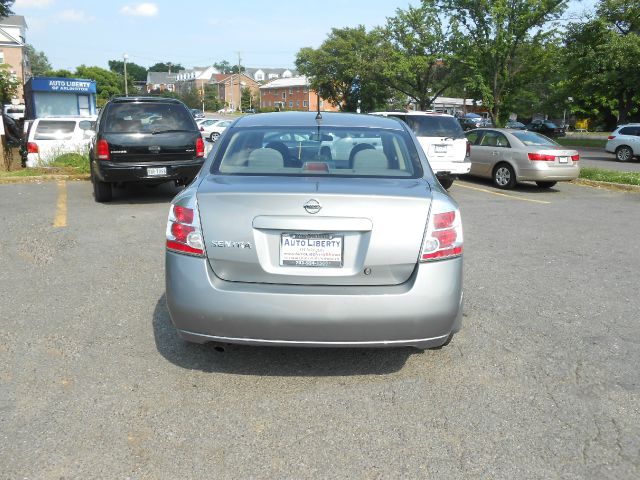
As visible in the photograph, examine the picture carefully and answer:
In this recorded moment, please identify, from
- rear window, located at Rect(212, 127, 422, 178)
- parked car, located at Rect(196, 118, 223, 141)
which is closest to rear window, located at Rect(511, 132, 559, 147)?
rear window, located at Rect(212, 127, 422, 178)

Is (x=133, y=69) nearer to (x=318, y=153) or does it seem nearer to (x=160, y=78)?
(x=160, y=78)

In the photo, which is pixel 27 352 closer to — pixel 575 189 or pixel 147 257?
pixel 147 257

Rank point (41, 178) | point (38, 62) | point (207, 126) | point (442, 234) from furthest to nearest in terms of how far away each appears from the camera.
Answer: point (38, 62) → point (207, 126) → point (41, 178) → point (442, 234)

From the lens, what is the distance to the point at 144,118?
33.7ft

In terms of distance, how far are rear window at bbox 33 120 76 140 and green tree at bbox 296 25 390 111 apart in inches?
1497

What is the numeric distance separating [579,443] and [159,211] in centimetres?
779

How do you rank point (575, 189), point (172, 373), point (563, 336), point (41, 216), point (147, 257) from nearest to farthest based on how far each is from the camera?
point (172, 373) < point (563, 336) < point (147, 257) < point (41, 216) < point (575, 189)

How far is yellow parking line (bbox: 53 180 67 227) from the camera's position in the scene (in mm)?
8492

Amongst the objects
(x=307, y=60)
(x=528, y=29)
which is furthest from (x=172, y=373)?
(x=307, y=60)

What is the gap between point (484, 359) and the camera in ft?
13.2

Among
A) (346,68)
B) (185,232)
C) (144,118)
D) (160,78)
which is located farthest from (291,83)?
(185,232)

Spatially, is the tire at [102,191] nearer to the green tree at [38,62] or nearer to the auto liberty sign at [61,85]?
the auto liberty sign at [61,85]

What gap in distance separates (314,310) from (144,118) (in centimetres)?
803

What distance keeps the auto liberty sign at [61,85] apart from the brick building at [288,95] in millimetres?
81636
